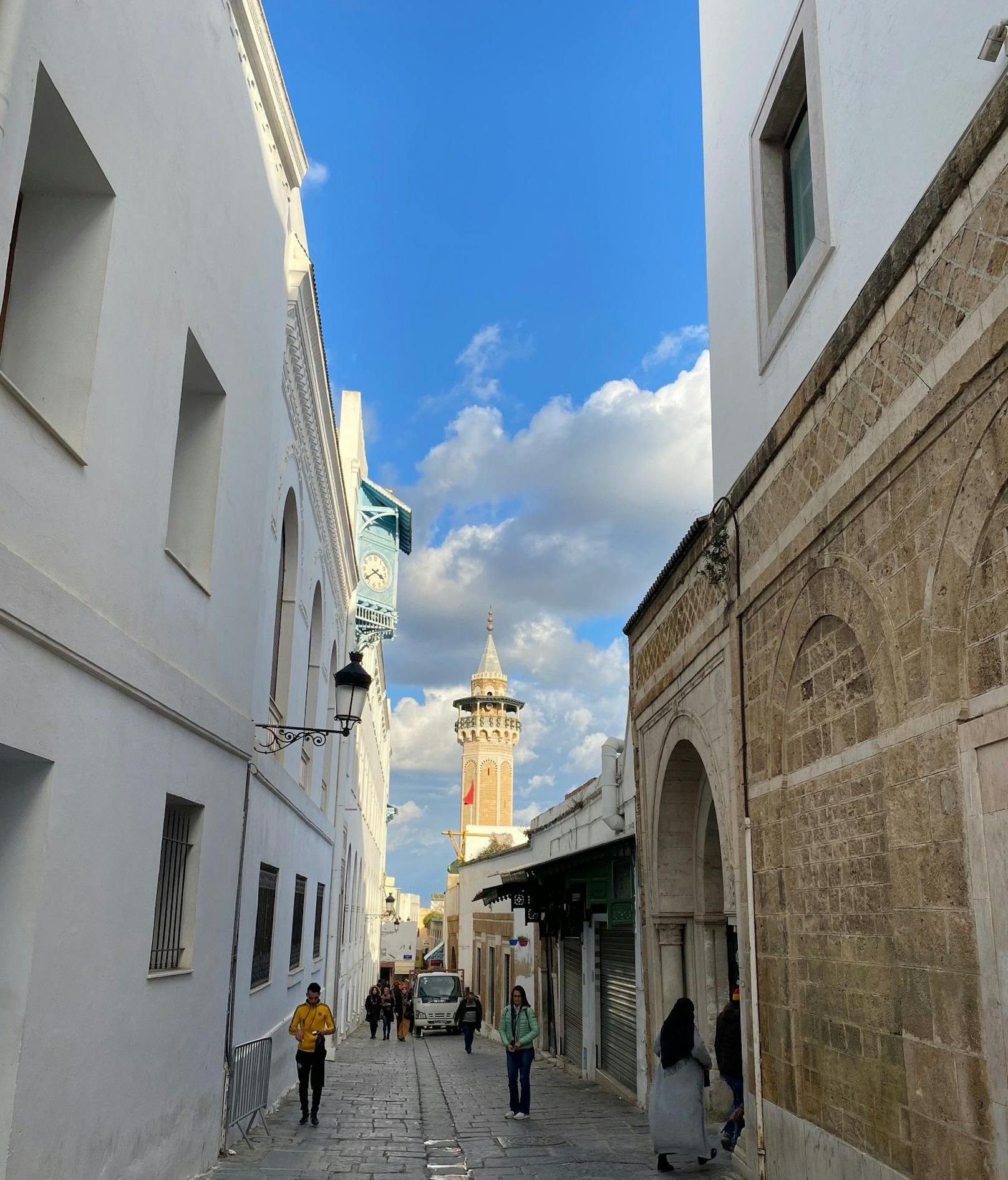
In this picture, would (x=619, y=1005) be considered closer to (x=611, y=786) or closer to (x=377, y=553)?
(x=611, y=786)

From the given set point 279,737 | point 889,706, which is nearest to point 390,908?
point 279,737

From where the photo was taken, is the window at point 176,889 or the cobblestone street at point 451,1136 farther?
the cobblestone street at point 451,1136

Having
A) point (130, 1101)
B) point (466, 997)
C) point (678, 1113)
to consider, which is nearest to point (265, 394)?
point (130, 1101)

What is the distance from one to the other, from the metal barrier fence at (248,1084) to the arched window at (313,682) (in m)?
4.56

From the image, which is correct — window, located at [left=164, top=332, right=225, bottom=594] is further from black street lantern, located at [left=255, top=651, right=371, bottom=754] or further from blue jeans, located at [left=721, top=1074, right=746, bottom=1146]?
blue jeans, located at [left=721, top=1074, right=746, bottom=1146]

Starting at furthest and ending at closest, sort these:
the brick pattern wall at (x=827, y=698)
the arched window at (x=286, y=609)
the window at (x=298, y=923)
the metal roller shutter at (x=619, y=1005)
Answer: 1. the window at (x=298, y=923)
2. the metal roller shutter at (x=619, y=1005)
3. the arched window at (x=286, y=609)
4. the brick pattern wall at (x=827, y=698)

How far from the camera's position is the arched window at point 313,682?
14.0 metres

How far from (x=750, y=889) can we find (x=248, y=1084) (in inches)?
181

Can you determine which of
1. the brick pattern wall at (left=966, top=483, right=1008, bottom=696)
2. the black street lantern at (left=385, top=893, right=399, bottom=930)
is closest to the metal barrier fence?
the brick pattern wall at (left=966, top=483, right=1008, bottom=696)

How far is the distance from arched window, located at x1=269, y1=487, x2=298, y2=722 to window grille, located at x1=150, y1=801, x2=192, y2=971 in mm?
4077

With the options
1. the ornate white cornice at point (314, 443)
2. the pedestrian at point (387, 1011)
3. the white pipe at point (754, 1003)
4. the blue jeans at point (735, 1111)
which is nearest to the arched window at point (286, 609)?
the ornate white cornice at point (314, 443)

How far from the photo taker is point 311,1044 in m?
9.99

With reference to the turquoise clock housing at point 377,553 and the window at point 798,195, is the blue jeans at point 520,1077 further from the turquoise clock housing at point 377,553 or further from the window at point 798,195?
the turquoise clock housing at point 377,553

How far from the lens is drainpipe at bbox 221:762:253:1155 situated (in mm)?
8125
